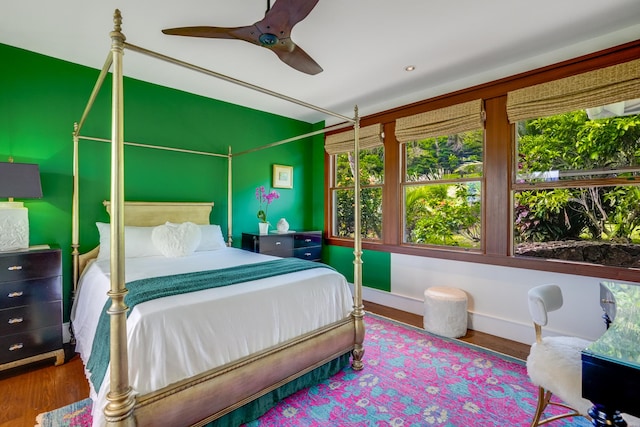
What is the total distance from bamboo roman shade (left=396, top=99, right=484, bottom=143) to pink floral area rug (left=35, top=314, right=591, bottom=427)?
7.36ft

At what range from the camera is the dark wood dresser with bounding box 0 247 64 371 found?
226cm

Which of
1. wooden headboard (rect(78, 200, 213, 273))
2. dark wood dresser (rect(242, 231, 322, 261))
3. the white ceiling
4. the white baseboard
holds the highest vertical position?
the white ceiling

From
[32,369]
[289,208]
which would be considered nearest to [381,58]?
[289,208]

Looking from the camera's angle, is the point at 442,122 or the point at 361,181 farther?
the point at 361,181

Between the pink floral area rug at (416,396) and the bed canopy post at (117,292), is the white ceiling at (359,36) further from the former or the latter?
the pink floral area rug at (416,396)

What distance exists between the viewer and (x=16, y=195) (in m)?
2.29

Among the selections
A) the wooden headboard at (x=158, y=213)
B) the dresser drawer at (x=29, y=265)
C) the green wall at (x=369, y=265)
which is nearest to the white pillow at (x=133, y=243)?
the wooden headboard at (x=158, y=213)

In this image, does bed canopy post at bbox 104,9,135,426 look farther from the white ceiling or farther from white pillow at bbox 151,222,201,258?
white pillow at bbox 151,222,201,258

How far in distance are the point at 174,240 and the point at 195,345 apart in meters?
1.68

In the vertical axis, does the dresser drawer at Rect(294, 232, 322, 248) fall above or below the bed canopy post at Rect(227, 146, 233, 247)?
below

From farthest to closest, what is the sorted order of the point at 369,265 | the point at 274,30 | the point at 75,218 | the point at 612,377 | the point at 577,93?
the point at 369,265, the point at 75,218, the point at 577,93, the point at 274,30, the point at 612,377

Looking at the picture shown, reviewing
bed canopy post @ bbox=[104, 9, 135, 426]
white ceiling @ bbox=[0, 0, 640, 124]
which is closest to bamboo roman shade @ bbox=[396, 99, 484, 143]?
white ceiling @ bbox=[0, 0, 640, 124]

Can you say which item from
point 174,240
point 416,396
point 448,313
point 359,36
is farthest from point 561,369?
point 174,240

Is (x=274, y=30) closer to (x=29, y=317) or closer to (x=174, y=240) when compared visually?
(x=174, y=240)
